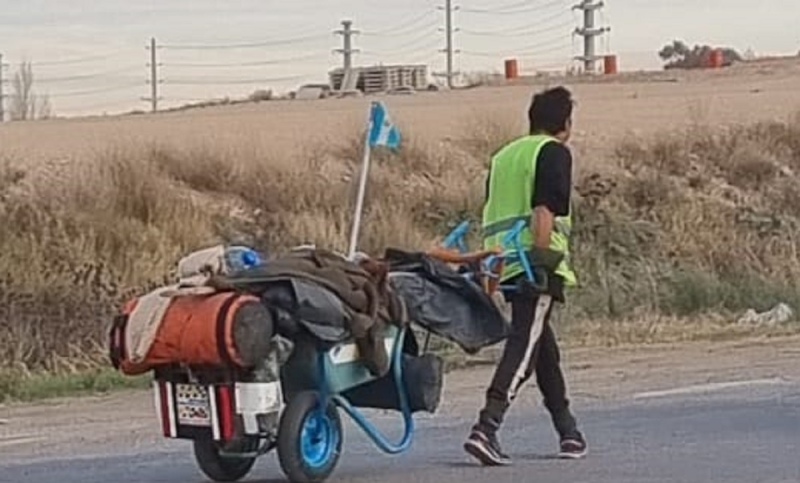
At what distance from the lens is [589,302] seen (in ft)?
70.6

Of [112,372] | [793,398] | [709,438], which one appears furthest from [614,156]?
[709,438]

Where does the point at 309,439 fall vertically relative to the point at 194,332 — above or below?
below

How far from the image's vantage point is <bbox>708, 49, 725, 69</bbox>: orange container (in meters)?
70.7

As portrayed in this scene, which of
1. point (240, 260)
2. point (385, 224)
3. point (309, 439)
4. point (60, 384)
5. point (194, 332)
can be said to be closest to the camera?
point (194, 332)

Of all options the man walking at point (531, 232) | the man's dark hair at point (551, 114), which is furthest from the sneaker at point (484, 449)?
the man's dark hair at point (551, 114)

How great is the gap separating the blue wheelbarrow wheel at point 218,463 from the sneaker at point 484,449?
43.6 inches

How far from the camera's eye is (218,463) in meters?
10.3

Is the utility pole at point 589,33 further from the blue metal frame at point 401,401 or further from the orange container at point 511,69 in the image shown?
the blue metal frame at point 401,401

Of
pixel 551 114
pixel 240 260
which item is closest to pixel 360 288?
pixel 240 260

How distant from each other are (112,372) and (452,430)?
516 centimetres

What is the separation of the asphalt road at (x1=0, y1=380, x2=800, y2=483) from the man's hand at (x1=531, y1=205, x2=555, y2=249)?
115 cm

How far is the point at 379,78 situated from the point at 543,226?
56.1 metres

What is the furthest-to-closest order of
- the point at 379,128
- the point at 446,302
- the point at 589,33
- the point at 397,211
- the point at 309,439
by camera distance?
1. the point at 589,33
2. the point at 397,211
3. the point at 379,128
4. the point at 446,302
5. the point at 309,439

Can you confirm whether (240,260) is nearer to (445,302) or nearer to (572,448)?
(445,302)
